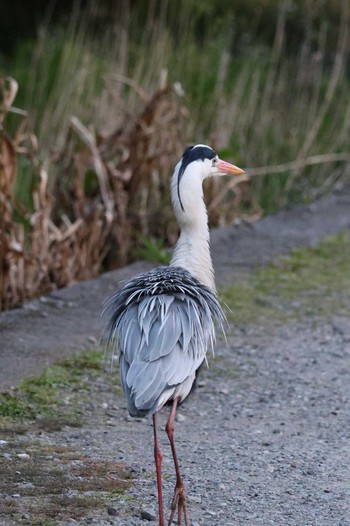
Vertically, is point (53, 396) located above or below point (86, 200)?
below

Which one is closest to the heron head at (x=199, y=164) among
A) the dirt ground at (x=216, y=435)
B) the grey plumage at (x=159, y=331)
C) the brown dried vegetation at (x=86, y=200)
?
the grey plumage at (x=159, y=331)

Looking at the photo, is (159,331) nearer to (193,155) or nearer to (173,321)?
(173,321)

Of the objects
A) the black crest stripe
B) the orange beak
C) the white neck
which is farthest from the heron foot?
the orange beak

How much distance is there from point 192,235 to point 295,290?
3.37m

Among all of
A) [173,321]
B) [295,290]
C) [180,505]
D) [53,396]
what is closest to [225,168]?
[173,321]

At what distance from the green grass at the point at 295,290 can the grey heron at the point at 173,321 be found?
7.80ft

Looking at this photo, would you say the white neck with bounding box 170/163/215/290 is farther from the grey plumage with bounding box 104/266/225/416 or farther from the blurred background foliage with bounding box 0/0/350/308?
the blurred background foliage with bounding box 0/0/350/308

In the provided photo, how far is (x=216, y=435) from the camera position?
17.6 feet

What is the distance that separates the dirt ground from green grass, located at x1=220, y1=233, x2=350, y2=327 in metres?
0.14

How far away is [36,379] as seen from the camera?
19.1 ft

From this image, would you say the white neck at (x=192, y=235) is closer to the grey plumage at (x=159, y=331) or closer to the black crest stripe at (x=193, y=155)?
the black crest stripe at (x=193, y=155)

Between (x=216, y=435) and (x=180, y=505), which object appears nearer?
(x=180, y=505)

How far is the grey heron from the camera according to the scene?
4211 mm

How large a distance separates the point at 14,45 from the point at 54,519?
1119 cm
